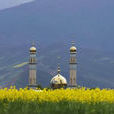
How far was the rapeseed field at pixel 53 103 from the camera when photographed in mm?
12219

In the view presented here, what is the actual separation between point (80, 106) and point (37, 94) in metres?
4.35

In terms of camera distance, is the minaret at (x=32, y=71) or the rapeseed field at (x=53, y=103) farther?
the minaret at (x=32, y=71)

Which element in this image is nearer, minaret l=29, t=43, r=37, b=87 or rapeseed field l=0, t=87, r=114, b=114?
rapeseed field l=0, t=87, r=114, b=114

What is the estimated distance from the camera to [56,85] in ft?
169

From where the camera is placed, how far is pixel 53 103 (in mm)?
13945

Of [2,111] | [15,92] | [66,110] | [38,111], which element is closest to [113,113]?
[66,110]

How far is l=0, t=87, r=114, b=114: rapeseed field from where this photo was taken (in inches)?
481

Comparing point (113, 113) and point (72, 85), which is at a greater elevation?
point (72, 85)

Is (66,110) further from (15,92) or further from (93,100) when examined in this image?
(15,92)

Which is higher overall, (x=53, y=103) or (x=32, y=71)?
(x=32, y=71)

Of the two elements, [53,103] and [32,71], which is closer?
[53,103]

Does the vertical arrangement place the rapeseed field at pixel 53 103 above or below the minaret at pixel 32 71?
below

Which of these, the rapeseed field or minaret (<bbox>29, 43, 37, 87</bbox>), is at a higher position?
minaret (<bbox>29, 43, 37, 87</bbox>)

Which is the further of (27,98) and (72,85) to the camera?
(72,85)
